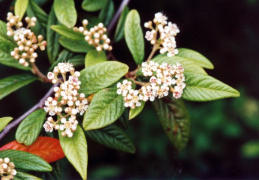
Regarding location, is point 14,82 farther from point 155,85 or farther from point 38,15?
point 155,85

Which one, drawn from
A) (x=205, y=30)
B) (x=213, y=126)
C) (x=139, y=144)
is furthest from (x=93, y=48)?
(x=213, y=126)

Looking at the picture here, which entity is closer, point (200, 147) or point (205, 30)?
point (205, 30)

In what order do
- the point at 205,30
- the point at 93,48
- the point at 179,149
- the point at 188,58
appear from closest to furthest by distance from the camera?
the point at 188,58, the point at 93,48, the point at 179,149, the point at 205,30

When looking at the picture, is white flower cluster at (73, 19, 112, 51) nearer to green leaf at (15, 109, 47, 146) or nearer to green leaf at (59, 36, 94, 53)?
green leaf at (59, 36, 94, 53)

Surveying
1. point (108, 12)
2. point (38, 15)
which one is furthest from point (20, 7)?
point (108, 12)

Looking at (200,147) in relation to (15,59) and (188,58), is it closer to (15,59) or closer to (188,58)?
(188,58)

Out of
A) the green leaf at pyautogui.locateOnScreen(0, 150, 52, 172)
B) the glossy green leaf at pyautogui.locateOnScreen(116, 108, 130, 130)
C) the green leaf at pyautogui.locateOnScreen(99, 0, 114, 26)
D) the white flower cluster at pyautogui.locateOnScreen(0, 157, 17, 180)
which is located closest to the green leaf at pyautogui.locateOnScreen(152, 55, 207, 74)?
the glossy green leaf at pyautogui.locateOnScreen(116, 108, 130, 130)
